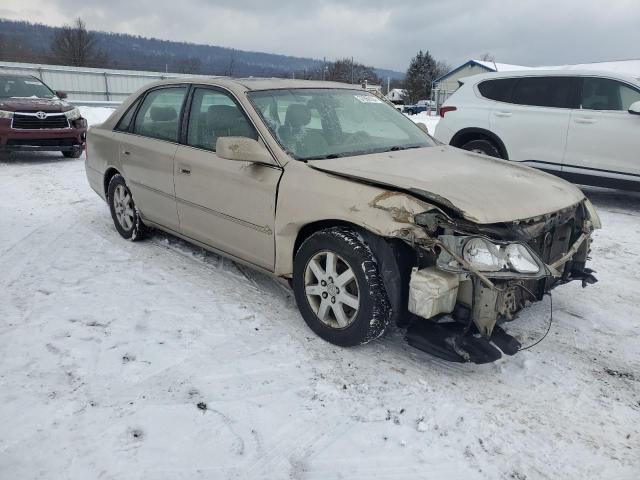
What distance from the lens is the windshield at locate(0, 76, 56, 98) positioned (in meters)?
10.3

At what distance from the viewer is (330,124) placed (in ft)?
12.9

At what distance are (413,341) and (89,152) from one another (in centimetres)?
446

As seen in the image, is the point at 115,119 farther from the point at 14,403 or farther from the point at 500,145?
the point at 500,145

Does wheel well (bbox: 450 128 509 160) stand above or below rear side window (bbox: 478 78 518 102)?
below

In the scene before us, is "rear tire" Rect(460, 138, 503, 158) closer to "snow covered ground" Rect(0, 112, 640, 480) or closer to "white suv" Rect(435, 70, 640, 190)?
"white suv" Rect(435, 70, 640, 190)

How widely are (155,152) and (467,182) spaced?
2760 mm

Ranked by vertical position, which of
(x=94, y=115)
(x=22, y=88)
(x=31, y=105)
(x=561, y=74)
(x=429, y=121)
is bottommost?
(x=94, y=115)

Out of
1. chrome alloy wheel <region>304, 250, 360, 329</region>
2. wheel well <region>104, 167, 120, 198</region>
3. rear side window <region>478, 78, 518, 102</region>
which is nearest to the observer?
chrome alloy wheel <region>304, 250, 360, 329</region>

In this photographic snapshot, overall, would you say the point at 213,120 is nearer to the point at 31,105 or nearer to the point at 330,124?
the point at 330,124

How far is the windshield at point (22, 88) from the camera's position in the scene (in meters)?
10.3

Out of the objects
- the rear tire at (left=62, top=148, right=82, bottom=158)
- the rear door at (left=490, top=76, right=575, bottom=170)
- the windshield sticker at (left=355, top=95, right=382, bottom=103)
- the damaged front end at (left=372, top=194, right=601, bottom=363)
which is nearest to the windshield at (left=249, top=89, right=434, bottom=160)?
the windshield sticker at (left=355, top=95, right=382, bottom=103)

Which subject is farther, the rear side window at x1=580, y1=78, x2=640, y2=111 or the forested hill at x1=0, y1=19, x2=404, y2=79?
the forested hill at x1=0, y1=19, x2=404, y2=79

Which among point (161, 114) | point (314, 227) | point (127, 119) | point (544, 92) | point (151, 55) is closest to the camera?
point (314, 227)

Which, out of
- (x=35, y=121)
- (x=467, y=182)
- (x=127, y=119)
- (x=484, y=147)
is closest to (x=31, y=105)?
(x=35, y=121)
